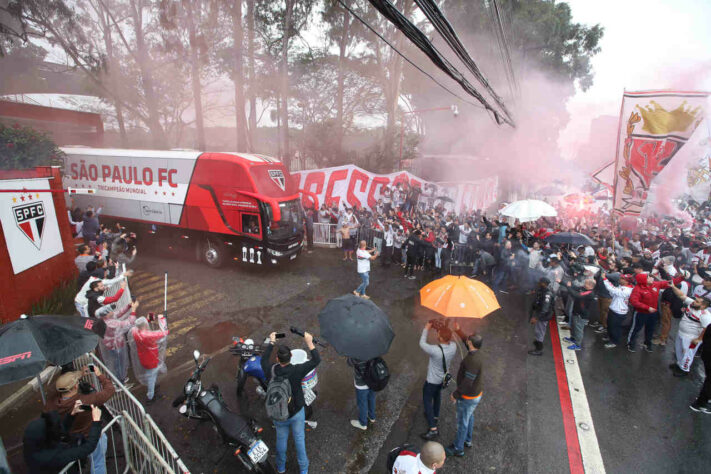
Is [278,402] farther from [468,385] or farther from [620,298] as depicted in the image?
[620,298]

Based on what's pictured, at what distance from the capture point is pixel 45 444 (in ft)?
9.29

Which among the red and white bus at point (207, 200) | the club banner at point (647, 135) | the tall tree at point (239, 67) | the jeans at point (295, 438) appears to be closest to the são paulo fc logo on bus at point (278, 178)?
the red and white bus at point (207, 200)

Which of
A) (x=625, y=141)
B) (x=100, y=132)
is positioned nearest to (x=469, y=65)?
(x=625, y=141)

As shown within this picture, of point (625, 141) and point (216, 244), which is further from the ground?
point (625, 141)

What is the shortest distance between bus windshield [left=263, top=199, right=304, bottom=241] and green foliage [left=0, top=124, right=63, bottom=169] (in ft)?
21.5

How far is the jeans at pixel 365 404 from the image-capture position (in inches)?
177

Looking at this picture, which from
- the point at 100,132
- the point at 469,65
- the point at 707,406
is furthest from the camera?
the point at 100,132

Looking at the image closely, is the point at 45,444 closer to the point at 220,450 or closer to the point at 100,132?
the point at 220,450

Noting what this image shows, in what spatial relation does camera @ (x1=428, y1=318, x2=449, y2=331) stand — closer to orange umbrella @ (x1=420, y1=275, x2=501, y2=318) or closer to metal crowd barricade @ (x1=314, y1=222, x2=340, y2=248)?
orange umbrella @ (x1=420, y1=275, x2=501, y2=318)

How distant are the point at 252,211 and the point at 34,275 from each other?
16.3 ft

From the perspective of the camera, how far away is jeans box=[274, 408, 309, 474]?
3729 mm

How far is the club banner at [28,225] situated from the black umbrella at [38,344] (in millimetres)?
4619

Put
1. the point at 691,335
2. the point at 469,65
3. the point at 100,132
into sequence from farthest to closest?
the point at 100,132, the point at 469,65, the point at 691,335

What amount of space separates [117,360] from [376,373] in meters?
4.13
